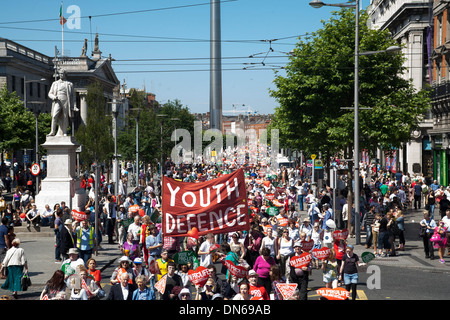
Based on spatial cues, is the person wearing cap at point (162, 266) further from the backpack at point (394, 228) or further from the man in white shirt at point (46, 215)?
the man in white shirt at point (46, 215)

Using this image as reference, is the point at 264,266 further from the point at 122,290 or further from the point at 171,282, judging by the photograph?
the point at 122,290

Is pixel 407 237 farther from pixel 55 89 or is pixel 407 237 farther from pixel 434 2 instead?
pixel 434 2

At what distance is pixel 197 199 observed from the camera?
14078mm

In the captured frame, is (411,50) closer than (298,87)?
No

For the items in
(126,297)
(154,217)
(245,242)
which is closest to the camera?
(126,297)

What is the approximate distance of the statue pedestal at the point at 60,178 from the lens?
28.3 metres

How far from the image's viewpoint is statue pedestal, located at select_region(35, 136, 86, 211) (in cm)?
2828

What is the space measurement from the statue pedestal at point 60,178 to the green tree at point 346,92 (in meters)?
10.9

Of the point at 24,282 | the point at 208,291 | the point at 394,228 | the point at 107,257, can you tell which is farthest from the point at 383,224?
the point at 208,291

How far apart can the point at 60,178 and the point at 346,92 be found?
13.7m

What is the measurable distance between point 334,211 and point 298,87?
881 centimetres

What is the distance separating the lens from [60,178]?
28891mm

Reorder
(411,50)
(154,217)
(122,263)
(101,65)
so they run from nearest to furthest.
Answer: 1. (122,263)
2. (154,217)
3. (411,50)
4. (101,65)

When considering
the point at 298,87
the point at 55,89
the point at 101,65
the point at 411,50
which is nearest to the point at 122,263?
the point at 55,89
